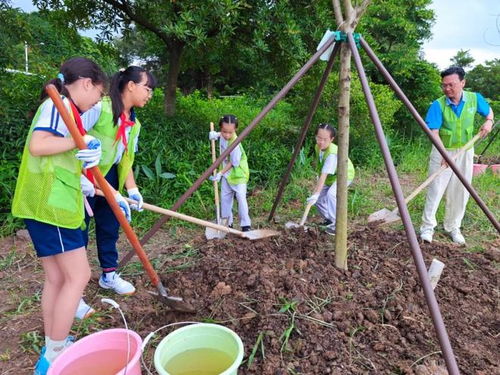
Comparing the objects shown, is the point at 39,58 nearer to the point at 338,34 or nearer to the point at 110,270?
the point at 110,270

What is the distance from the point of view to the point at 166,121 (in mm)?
5754

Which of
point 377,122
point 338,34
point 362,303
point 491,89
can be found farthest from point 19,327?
point 491,89

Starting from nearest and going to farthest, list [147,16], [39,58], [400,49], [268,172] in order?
[39,58] < [147,16] < [268,172] < [400,49]

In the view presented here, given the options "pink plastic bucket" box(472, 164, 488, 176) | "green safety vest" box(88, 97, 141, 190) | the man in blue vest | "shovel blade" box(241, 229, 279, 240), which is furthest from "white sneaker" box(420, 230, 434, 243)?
"green safety vest" box(88, 97, 141, 190)

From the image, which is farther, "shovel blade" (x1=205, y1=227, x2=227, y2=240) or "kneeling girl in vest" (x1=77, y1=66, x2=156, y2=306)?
"shovel blade" (x1=205, y1=227, x2=227, y2=240)

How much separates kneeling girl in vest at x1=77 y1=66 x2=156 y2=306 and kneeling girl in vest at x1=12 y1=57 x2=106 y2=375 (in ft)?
1.47

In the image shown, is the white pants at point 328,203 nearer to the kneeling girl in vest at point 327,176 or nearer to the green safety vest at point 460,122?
the kneeling girl in vest at point 327,176

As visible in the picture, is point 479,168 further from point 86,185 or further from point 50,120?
point 50,120

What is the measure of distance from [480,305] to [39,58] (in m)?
5.16

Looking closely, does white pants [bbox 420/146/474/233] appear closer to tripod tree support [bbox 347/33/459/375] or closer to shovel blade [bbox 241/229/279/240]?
shovel blade [bbox 241/229/279/240]

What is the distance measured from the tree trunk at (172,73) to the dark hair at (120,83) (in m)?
3.17

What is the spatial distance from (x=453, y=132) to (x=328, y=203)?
1.41 metres

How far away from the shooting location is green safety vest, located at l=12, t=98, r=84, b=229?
6.05 feet

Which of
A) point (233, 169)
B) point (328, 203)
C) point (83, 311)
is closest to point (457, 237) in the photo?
point (328, 203)
